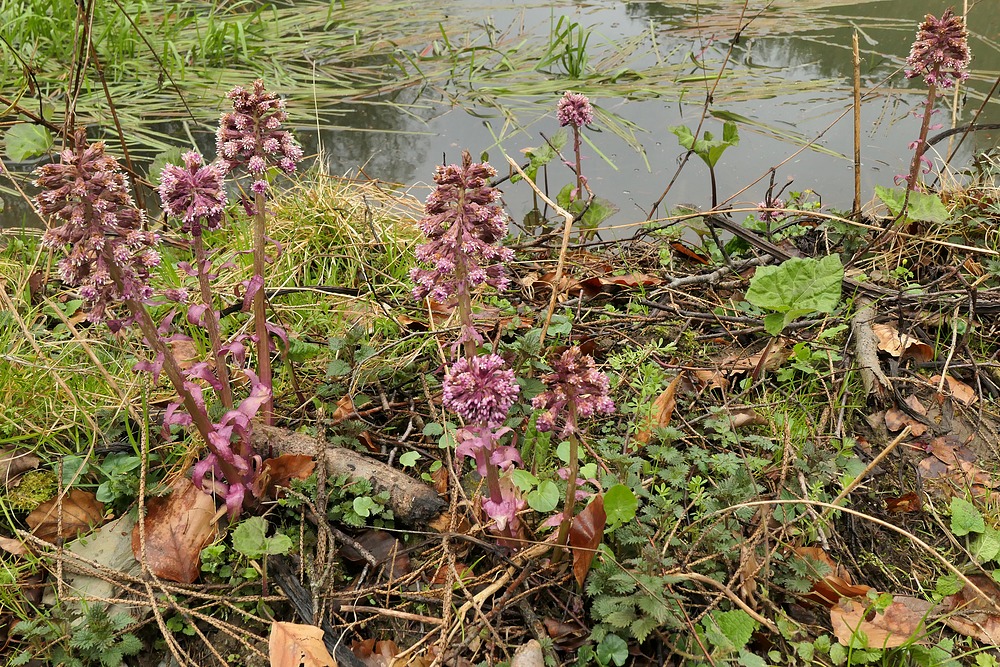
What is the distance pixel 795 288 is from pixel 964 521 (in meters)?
0.87

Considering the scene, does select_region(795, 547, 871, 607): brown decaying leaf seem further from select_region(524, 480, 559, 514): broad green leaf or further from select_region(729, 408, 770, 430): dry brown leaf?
select_region(524, 480, 559, 514): broad green leaf

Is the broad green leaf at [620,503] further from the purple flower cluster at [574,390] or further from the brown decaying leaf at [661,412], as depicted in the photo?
the brown decaying leaf at [661,412]

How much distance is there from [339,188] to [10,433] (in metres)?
1.97

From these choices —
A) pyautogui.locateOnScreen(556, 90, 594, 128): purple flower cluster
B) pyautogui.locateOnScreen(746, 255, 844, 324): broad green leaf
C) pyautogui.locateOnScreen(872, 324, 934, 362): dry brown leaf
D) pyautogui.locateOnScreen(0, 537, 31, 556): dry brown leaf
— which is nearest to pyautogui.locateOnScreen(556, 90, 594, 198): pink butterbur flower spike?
pyautogui.locateOnScreen(556, 90, 594, 128): purple flower cluster

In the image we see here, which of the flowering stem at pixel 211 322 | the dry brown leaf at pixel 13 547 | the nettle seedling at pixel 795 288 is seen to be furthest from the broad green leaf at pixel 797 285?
the dry brown leaf at pixel 13 547

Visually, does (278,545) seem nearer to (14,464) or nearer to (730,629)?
(14,464)

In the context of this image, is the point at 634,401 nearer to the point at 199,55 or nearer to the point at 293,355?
the point at 293,355

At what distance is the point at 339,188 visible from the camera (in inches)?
149

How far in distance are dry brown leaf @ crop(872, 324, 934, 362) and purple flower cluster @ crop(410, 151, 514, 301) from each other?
65.9 inches

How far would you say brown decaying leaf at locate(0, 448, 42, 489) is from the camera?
2.23m

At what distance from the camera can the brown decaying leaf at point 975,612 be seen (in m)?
1.83

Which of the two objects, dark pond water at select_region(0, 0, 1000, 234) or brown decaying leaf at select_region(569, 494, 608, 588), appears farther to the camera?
dark pond water at select_region(0, 0, 1000, 234)

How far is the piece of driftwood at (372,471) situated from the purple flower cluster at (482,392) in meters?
0.57

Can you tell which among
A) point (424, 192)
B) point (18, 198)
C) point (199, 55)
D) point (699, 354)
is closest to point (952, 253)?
point (699, 354)
